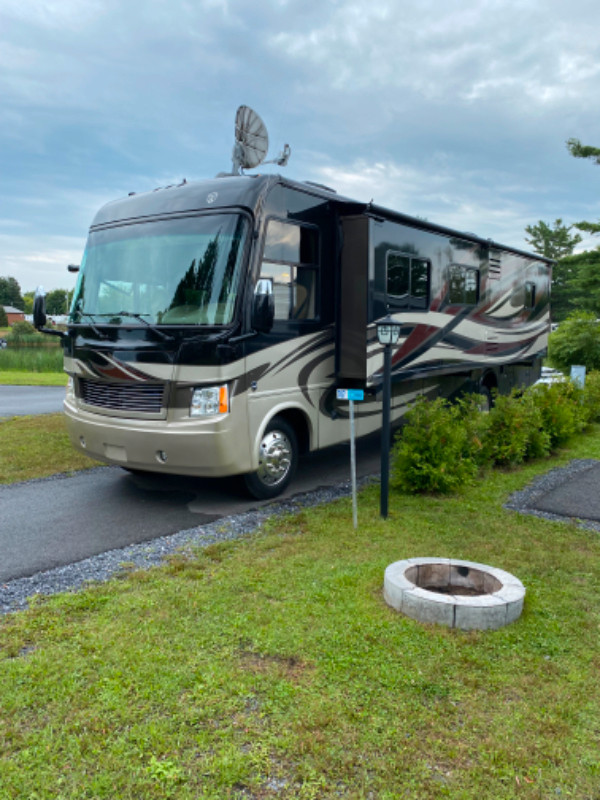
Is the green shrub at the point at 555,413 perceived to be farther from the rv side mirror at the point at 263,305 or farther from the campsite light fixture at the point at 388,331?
the rv side mirror at the point at 263,305

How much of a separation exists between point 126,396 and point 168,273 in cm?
124

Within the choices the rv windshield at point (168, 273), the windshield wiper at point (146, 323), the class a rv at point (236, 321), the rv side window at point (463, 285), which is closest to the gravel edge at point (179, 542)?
the class a rv at point (236, 321)

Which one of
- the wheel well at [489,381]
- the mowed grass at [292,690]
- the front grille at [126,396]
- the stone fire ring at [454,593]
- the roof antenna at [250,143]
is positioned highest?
the roof antenna at [250,143]

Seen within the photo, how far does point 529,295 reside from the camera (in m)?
13.0

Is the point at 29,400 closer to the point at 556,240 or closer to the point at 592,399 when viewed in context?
the point at 592,399

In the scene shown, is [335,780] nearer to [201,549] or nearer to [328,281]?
[201,549]

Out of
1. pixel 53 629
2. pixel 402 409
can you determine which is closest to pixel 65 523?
pixel 53 629

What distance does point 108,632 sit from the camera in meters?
3.67

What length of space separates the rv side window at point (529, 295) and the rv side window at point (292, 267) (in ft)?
24.1

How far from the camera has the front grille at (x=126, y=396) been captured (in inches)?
233

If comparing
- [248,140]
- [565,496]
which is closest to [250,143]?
[248,140]

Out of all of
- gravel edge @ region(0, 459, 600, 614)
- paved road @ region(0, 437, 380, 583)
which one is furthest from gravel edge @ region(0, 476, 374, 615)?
paved road @ region(0, 437, 380, 583)

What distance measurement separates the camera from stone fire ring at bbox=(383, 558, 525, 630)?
12.2 feet

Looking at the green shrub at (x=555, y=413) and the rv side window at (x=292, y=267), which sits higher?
the rv side window at (x=292, y=267)
